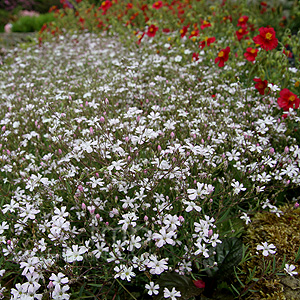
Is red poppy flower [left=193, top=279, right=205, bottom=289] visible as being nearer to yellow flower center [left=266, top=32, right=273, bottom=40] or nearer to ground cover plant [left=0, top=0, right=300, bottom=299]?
ground cover plant [left=0, top=0, right=300, bottom=299]

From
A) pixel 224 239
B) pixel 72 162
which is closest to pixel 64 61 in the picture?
pixel 72 162

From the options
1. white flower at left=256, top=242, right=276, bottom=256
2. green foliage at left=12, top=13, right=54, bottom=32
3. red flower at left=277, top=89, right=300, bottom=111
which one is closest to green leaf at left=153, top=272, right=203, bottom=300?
white flower at left=256, top=242, right=276, bottom=256

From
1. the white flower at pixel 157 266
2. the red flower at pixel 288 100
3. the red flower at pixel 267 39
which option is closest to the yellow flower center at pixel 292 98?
the red flower at pixel 288 100

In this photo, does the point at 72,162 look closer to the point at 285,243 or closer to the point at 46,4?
the point at 285,243

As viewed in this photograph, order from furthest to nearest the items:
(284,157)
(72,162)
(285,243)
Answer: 1. (72,162)
2. (284,157)
3. (285,243)

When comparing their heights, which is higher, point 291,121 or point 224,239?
point 291,121

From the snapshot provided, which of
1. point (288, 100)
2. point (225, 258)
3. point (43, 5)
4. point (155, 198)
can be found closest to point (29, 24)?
point (43, 5)

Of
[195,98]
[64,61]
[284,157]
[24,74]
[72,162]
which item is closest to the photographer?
[284,157]
